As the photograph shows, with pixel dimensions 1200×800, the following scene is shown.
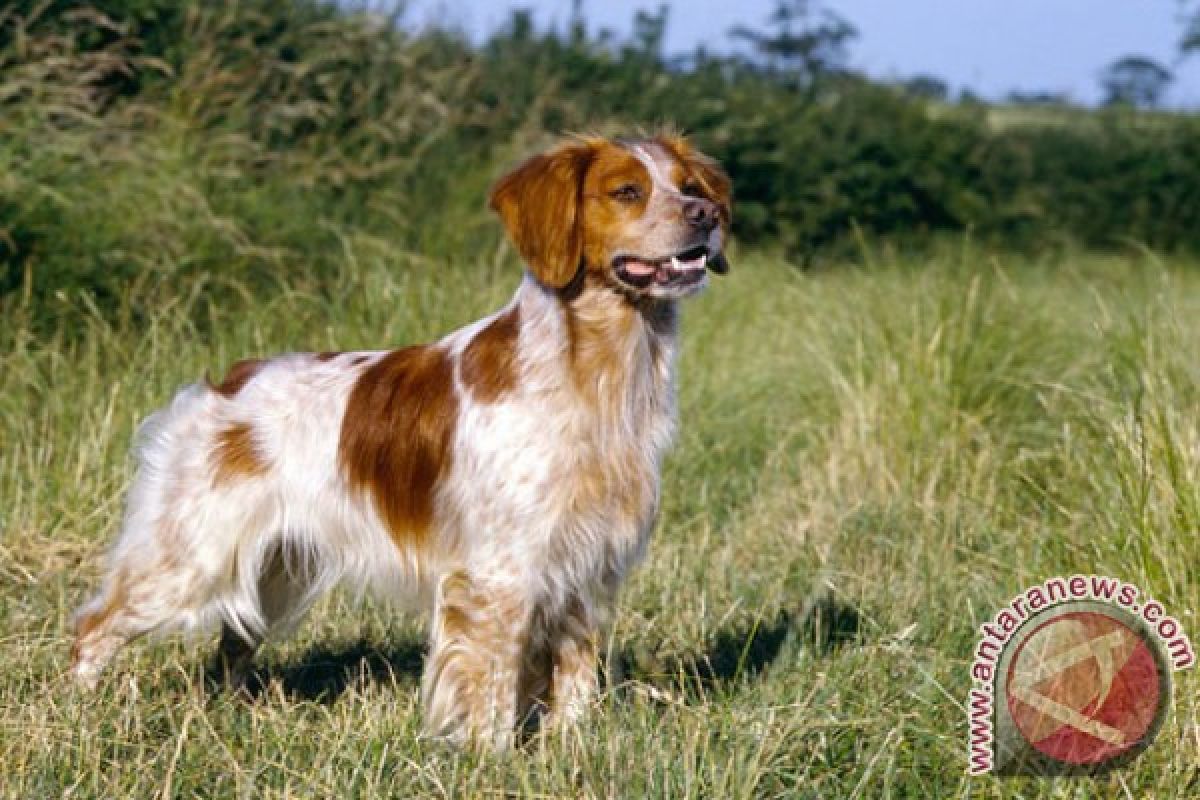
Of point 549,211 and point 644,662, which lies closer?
point 549,211

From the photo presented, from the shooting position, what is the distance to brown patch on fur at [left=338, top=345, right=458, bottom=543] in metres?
3.91

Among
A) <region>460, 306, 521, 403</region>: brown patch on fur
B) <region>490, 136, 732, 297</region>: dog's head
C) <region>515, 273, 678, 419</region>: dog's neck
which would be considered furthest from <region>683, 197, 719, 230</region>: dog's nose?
<region>460, 306, 521, 403</region>: brown patch on fur

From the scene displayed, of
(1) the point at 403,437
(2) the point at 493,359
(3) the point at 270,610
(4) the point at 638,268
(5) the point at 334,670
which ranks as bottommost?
(5) the point at 334,670

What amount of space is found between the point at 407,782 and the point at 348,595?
1.78 meters

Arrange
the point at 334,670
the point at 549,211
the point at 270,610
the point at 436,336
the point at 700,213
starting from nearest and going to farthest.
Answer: the point at 700,213 → the point at 549,211 → the point at 270,610 → the point at 334,670 → the point at 436,336

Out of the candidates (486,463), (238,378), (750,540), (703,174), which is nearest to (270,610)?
(238,378)

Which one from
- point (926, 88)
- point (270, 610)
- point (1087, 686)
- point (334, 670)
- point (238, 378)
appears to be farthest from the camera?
point (926, 88)

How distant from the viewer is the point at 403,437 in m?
3.95

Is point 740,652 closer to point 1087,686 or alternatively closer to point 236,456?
point 1087,686

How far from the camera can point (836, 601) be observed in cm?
493

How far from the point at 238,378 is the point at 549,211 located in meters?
1.04

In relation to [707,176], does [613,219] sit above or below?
below

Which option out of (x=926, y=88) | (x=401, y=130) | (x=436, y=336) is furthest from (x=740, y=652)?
(x=926, y=88)

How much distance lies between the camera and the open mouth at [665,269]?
3709 millimetres
